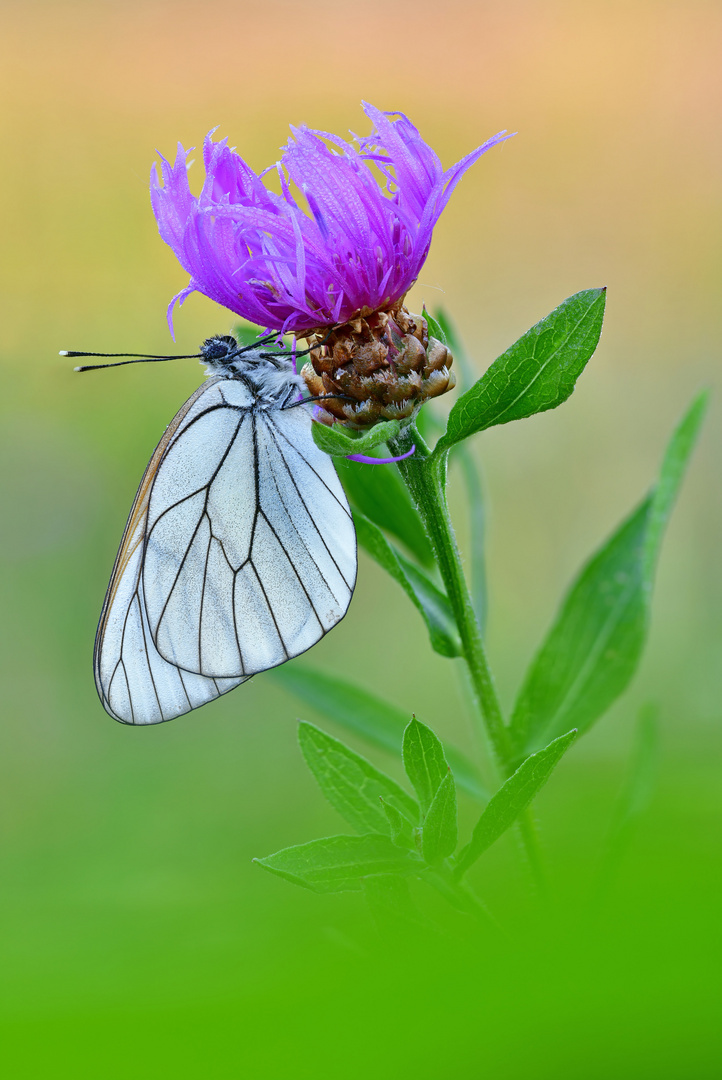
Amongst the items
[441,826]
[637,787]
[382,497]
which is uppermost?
[382,497]

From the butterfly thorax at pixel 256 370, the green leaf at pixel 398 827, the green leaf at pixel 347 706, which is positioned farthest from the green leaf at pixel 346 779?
the butterfly thorax at pixel 256 370

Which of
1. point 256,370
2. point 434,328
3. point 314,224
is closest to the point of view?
point 314,224

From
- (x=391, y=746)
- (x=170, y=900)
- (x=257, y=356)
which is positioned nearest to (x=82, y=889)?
(x=170, y=900)

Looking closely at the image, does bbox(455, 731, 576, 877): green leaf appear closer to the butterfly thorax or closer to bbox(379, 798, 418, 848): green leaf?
bbox(379, 798, 418, 848): green leaf

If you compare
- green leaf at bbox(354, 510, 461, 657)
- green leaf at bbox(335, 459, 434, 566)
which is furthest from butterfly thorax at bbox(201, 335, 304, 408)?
green leaf at bbox(354, 510, 461, 657)

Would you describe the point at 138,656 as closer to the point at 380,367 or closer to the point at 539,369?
the point at 380,367

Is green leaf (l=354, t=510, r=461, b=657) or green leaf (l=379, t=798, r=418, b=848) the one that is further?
green leaf (l=354, t=510, r=461, b=657)

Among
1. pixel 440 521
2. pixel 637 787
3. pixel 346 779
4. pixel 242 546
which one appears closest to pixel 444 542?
pixel 440 521
